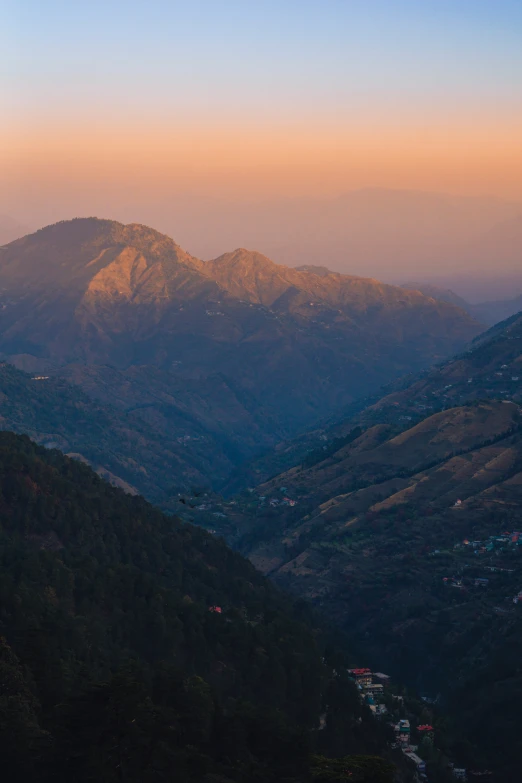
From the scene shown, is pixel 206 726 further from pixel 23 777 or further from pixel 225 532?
pixel 225 532

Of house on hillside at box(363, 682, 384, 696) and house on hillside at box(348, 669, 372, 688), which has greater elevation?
house on hillside at box(348, 669, 372, 688)

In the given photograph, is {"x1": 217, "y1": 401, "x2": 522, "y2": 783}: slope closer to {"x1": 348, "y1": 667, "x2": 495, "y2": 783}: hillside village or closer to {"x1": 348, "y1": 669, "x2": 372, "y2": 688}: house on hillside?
{"x1": 348, "y1": 667, "x2": 495, "y2": 783}: hillside village

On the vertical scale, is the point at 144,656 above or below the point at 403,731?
above

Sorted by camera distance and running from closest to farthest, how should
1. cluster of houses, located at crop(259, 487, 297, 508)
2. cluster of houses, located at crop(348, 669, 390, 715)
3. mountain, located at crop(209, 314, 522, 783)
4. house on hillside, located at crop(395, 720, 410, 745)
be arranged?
1. house on hillside, located at crop(395, 720, 410, 745)
2. cluster of houses, located at crop(348, 669, 390, 715)
3. mountain, located at crop(209, 314, 522, 783)
4. cluster of houses, located at crop(259, 487, 297, 508)

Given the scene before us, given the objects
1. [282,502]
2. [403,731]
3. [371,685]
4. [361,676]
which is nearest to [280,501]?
[282,502]

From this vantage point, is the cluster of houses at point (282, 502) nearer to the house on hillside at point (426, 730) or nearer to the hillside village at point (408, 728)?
the hillside village at point (408, 728)

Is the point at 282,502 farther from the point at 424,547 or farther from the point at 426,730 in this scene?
the point at 426,730

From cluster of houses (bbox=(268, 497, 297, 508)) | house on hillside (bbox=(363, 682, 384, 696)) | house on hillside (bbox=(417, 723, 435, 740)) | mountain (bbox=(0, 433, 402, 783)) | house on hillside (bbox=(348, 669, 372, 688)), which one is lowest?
house on hillside (bbox=(417, 723, 435, 740))

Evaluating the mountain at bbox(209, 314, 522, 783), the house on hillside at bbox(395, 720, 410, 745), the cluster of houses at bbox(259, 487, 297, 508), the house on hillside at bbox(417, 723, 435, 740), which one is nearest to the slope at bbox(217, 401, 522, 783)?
the mountain at bbox(209, 314, 522, 783)
